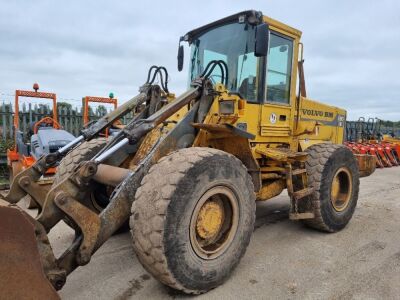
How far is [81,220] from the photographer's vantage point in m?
2.63

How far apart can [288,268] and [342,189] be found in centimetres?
205

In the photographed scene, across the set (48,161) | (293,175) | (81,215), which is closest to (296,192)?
(293,175)

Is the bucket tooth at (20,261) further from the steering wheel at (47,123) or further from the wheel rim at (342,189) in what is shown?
the steering wheel at (47,123)

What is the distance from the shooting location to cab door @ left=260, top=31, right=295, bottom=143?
4480 mm

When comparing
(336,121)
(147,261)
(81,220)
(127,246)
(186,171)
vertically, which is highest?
(336,121)

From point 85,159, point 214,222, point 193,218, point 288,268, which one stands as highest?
point 85,159

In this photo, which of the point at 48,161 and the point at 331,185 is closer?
the point at 48,161

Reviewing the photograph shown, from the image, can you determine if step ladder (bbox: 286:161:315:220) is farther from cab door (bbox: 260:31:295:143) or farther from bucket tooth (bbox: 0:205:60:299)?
bucket tooth (bbox: 0:205:60:299)

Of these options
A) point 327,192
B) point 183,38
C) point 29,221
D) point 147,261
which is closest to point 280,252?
point 327,192

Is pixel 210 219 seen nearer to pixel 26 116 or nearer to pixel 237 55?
pixel 237 55

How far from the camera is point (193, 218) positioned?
9.79ft

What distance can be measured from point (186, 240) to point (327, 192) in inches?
98.7

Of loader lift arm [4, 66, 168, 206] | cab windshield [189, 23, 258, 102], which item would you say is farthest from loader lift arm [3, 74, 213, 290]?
cab windshield [189, 23, 258, 102]

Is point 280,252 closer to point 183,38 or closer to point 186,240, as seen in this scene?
point 186,240
